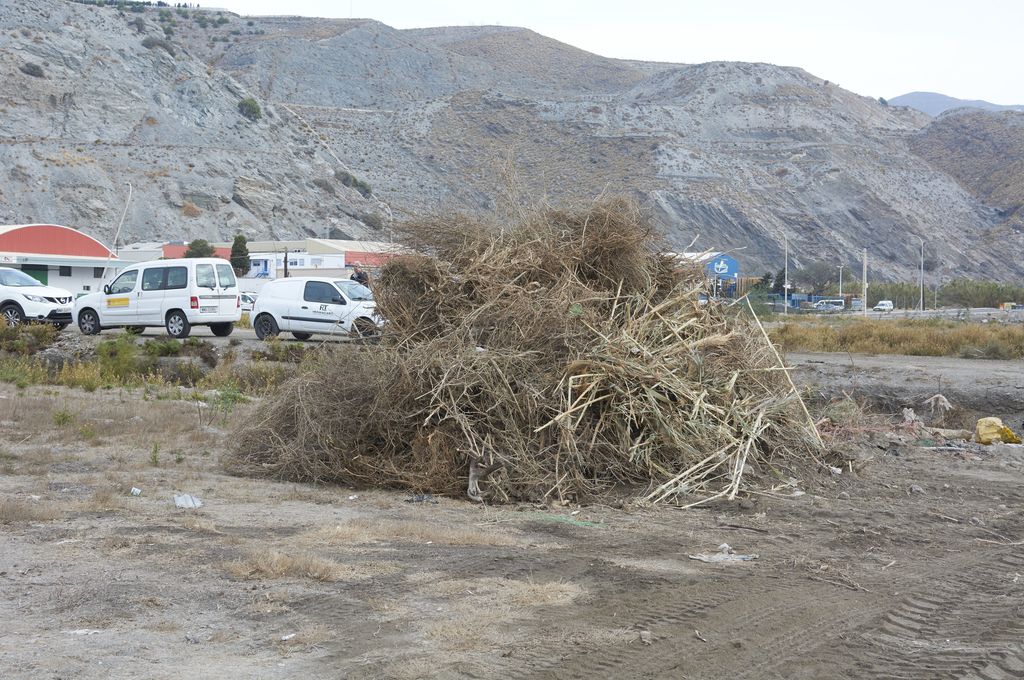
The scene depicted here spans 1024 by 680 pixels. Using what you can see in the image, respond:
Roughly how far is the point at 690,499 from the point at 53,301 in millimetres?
20575

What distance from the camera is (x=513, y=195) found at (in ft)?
38.0

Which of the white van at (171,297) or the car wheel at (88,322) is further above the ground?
the white van at (171,297)

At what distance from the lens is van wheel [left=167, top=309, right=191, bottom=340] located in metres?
22.3

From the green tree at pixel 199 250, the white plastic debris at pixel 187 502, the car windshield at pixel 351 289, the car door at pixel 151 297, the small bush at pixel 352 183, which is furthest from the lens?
the small bush at pixel 352 183

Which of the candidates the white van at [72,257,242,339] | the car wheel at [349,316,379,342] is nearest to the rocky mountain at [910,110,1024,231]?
the white van at [72,257,242,339]

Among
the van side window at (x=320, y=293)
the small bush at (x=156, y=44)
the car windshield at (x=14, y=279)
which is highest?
the small bush at (x=156, y=44)

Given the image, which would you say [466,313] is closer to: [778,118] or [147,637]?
[147,637]

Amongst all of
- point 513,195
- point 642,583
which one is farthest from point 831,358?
point 642,583

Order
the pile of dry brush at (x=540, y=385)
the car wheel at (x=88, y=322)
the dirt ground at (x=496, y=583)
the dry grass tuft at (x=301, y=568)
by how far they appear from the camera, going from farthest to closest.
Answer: the car wheel at (x=88, y=322) < the pile of dry brush at (x=540, y=385) < the dry grass tuft at (x=301, y=568) < the dirt ground at (x=496, y=583)

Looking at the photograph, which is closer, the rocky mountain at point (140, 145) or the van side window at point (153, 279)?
the van side window at point (153, 279)

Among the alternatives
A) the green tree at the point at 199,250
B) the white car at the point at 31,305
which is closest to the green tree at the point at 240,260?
the green tree at the point at 199,250

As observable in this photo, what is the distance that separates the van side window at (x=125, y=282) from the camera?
75.1ft

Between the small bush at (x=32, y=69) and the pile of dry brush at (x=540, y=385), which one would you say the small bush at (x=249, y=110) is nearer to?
the small bush at (x=32, y=69)

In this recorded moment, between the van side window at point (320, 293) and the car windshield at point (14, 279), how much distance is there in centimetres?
822
